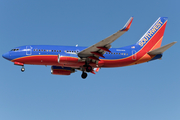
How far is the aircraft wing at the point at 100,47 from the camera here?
120 ft

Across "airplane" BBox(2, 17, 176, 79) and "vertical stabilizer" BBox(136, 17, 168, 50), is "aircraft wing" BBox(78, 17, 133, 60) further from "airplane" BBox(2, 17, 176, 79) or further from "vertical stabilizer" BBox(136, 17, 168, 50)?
"vertical stabilizer" BBox(136, 17, 168, 50)

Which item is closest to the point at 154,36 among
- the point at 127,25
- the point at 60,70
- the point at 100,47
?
the point at 100,47

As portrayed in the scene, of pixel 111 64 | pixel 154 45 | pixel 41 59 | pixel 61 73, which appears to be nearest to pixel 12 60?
pixel 41 59

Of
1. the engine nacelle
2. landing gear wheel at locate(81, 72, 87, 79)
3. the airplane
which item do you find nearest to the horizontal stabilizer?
the airplane

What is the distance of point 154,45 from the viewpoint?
→ 164 feet

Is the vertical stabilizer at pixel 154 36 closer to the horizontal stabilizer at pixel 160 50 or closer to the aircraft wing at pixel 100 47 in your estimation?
the horizontal stabilizer at pixel 160 50

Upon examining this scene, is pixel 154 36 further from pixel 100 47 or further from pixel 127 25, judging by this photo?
pixel 127 25

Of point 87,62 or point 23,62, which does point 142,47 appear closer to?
point 87,62

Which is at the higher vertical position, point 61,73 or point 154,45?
point 154,45

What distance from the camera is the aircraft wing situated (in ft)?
120

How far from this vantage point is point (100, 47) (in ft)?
138

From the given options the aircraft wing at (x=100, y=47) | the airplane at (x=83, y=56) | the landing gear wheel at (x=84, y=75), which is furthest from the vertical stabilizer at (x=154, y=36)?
the landing gear wheel at (x=84, y=75)

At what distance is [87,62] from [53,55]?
17.3 feet

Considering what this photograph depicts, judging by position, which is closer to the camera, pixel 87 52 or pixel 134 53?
pixel 87 52
